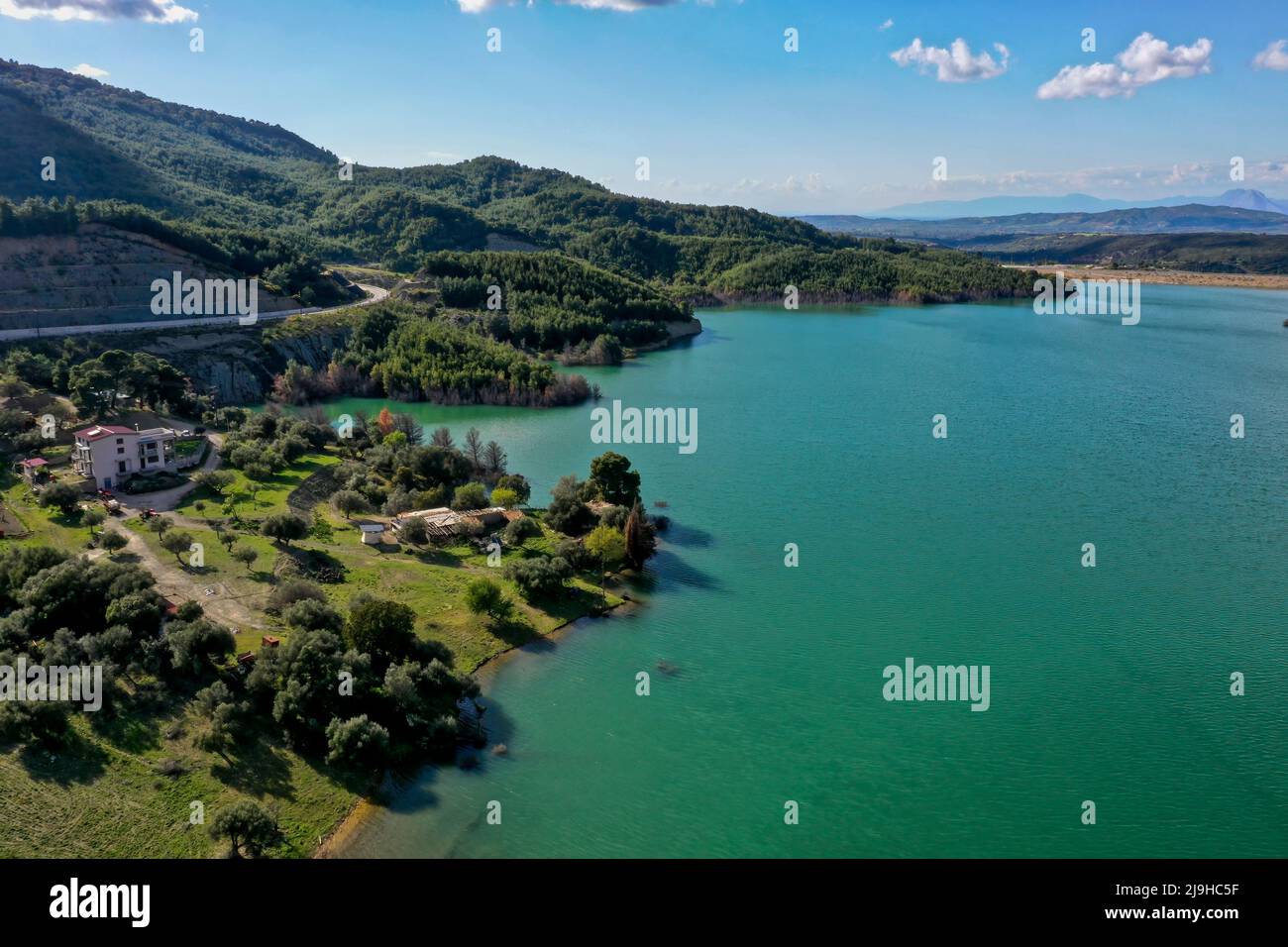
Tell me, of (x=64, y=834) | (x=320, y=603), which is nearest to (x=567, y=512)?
(x=320, y=603)

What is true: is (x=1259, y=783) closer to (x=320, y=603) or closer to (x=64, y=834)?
(x=320, y=603)

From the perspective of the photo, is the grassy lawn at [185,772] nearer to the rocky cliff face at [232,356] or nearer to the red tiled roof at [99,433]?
the red tiled roof at [99,433]

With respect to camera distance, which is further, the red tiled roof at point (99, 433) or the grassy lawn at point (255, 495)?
the red tiled roof at point (99, 433)

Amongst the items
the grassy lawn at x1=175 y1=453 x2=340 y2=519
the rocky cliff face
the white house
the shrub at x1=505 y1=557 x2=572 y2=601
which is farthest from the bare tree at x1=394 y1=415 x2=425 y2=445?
the shrub at x1=505 y1=557 x2=572 y2=601

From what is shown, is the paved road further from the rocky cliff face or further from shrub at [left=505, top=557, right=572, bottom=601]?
shrub at [left=505, top=557, right=572, bottom=601]

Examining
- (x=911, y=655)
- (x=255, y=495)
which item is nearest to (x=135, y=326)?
(x=255, y=495)

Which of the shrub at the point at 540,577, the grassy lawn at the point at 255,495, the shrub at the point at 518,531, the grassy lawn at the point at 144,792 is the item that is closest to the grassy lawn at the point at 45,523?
the grassy lawn at the point at 255,495

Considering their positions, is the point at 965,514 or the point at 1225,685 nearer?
the point at 1225,685
